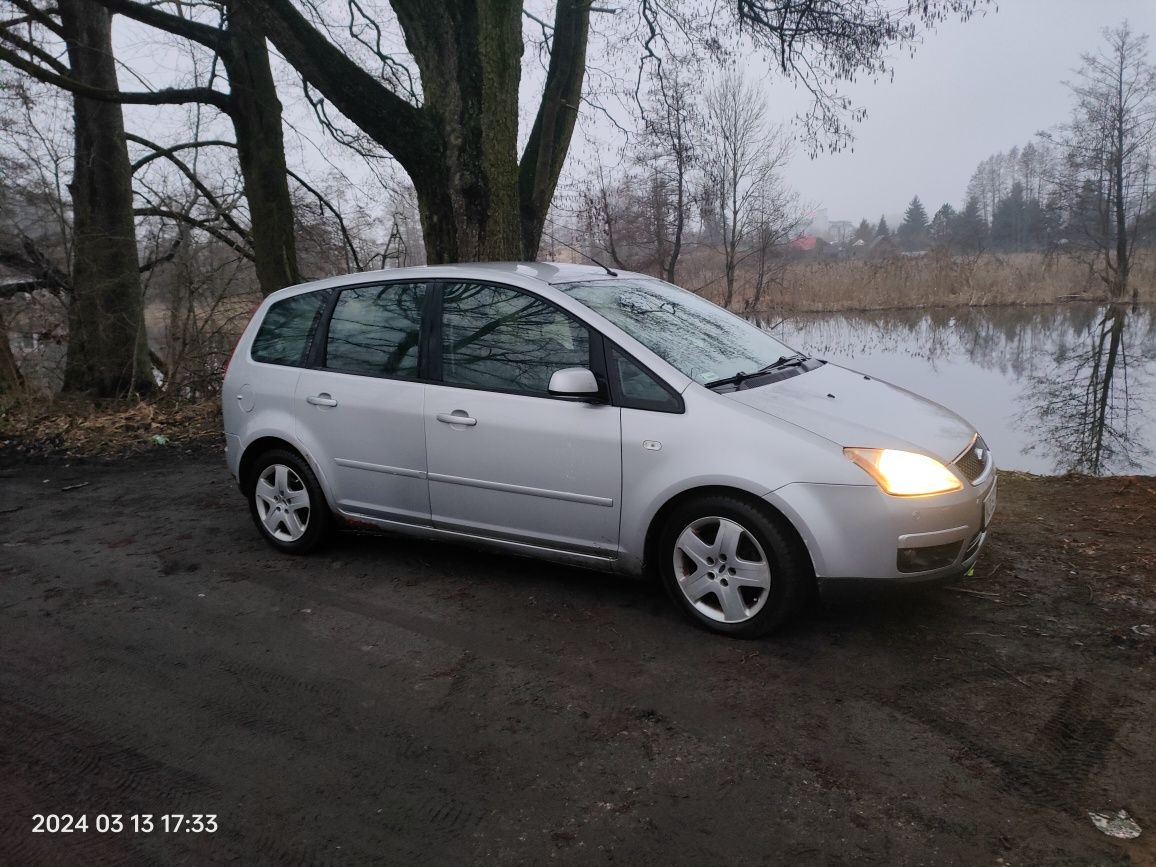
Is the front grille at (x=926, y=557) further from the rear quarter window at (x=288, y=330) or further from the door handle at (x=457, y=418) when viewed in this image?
the rear quarter window at (x=288, y=330)

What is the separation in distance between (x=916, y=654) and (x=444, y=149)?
20.1 feet

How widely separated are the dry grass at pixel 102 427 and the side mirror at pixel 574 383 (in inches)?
264

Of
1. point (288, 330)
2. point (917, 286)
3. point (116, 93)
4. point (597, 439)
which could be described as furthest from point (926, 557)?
point (917, 286)

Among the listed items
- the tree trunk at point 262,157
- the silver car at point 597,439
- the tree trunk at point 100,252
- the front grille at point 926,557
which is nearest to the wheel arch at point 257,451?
the silver car at point 597,439

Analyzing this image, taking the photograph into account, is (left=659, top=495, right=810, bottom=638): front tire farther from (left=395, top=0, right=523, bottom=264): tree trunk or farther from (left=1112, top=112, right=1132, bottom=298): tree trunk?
(left=1112, top=112, right=1132, bottom=298): tree trunk

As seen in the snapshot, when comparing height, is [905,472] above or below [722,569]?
above

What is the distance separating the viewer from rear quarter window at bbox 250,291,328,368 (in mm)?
5131

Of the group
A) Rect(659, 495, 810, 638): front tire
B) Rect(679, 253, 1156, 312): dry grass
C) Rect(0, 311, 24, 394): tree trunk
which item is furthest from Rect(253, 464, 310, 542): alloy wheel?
Rect(679, 253, 1156, 312): dry grass

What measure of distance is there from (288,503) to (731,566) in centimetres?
293

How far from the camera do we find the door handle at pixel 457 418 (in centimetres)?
433

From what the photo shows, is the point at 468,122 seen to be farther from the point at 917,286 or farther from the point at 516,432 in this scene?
the point at 917,286

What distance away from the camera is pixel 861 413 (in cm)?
392

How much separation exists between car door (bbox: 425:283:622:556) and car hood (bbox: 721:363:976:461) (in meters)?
0.78

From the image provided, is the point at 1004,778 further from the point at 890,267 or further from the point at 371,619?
the point at 890,267
